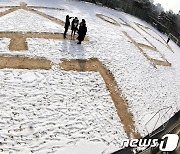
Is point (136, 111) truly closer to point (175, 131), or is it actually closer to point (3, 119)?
point (175, 131)

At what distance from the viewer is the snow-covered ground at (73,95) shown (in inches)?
496

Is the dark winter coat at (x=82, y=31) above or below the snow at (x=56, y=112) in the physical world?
above

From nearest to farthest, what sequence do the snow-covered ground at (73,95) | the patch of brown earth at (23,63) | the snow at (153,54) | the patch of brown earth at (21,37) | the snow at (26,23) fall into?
1. the snow-covered ground at (73,95)
2. the patch of brown earth at (23,63)
3. the patch of brown earth at (21,37)
4. the snow at (26,23)
5. the snow at (153,54)

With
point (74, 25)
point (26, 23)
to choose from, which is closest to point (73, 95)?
point (74, 25)

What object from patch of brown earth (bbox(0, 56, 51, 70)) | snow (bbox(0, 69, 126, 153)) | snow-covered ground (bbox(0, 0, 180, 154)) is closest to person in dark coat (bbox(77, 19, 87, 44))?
snow-covered ground (bbox(0, 0, 180, 154))

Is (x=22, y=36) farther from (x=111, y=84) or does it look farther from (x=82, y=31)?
(x=111, y=84)

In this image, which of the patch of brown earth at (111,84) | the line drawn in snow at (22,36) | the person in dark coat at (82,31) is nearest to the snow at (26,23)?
the line drawn in snow at (22,36)

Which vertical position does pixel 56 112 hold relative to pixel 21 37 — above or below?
below

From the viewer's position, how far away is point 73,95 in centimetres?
1564

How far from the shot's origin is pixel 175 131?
51.1 ft

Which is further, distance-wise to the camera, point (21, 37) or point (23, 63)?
point (21, 37)

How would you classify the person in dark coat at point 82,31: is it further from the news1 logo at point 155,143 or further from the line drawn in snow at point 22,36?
the news1 logo at point 155,143

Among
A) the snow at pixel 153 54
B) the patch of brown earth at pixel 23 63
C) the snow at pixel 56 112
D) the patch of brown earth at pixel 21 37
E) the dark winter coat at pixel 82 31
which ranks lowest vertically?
the snow at pixel 56 112

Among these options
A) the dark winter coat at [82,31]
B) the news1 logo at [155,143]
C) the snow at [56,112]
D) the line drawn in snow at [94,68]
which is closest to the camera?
the snow at [56,112]
